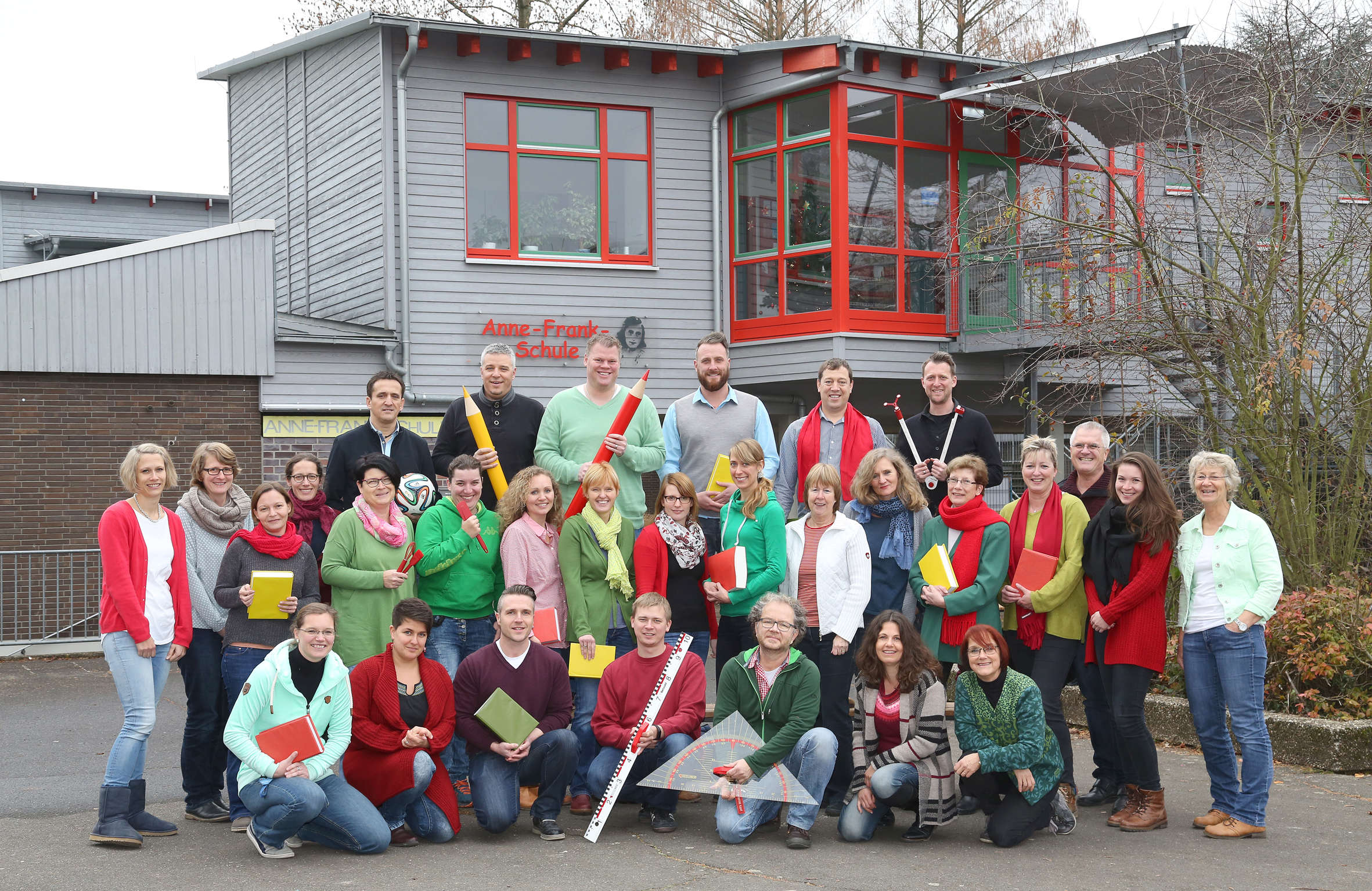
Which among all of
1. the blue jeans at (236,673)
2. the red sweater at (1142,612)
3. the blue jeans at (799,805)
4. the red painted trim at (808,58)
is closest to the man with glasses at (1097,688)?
the red sweater at (1142,612)

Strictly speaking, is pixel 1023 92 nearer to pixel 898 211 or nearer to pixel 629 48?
pixel 898 211

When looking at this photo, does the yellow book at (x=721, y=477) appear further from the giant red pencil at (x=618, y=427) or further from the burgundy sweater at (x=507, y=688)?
the burgundy sweater at (x=507, y=688)

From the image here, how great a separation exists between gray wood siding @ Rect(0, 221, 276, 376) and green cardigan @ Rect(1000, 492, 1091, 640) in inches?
403

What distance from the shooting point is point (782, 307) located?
55.7ft

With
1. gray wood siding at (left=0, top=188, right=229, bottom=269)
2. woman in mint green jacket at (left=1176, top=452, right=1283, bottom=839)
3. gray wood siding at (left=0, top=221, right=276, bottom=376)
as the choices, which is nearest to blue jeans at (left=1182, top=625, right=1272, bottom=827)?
woman in mint green jacket at (left=1176, top=452, right=1283, bottom=839)

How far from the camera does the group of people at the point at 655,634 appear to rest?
635 cm

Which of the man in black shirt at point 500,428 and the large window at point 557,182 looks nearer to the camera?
the man in black shirt at point 500,428

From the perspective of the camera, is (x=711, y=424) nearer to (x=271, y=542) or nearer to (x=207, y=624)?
(x=271, y=542)

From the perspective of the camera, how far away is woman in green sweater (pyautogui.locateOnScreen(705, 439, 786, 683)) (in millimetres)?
7227

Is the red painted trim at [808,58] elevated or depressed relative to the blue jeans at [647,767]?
elevated

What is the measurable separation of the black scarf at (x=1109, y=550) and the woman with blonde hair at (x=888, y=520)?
963 millimetres

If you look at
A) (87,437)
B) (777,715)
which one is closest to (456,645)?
(777,715)

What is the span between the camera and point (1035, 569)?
700cm

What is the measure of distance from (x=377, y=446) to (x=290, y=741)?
6.91ft
